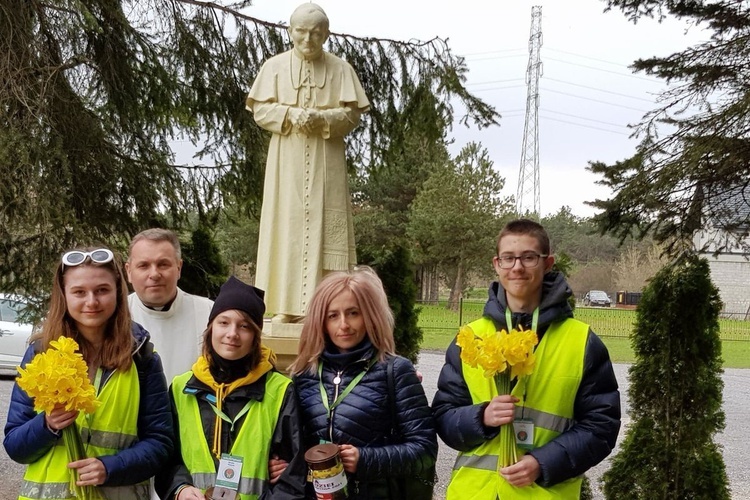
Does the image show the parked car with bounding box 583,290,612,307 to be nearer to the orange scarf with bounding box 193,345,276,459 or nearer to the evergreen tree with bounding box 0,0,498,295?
the evergreen tree with bounding box 0,0,498,295

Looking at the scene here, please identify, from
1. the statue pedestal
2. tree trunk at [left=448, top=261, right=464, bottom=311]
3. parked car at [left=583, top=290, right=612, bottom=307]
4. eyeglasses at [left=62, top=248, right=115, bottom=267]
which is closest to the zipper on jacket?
eyeglasses at [left=62, top=248, right=115, bottom=267]

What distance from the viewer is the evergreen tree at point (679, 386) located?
482 centimetres

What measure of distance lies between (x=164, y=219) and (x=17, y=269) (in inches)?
63.3

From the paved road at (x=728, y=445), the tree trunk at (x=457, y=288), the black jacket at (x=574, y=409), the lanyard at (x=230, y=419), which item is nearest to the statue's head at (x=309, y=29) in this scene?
the black jacket at (x=574, y=409)

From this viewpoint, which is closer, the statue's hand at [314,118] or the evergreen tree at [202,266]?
the statue's hand at [314,118]

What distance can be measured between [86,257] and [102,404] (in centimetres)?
45

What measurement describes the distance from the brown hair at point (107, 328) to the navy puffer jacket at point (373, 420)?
58 centimetres

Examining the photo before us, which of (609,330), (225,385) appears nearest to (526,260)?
(225,385)

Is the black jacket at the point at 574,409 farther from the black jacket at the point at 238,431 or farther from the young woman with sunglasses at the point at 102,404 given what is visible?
the young woman with sunglasses at the point at 102,404

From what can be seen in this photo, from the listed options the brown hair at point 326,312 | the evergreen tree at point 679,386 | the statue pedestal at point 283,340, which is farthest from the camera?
the evergreen tree at point 679,386

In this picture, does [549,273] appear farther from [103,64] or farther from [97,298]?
[103,64]

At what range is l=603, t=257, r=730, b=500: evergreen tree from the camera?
4.82 metres

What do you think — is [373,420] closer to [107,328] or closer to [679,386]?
[107,328]

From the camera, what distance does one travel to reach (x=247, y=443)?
231 cm
